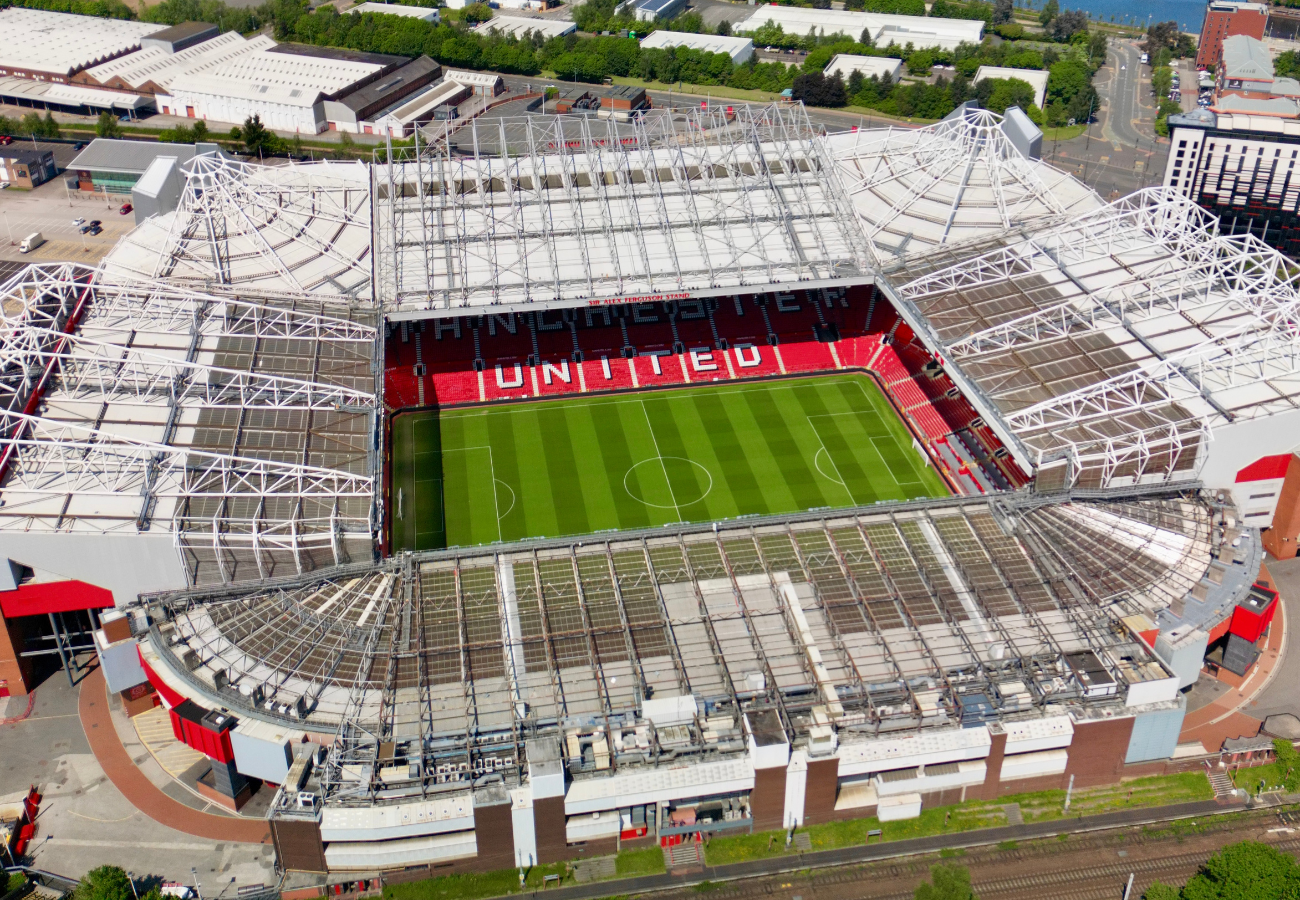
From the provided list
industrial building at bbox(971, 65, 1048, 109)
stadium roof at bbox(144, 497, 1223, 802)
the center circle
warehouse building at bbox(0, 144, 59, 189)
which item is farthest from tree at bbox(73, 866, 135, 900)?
industrial building at bbox(971, 65, 1048, 109)

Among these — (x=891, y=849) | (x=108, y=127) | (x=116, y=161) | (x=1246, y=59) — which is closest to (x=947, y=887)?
(x=891, y=849)

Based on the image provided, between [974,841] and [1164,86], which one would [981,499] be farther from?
[1164,86]

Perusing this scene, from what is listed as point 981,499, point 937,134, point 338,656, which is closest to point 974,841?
point 981,499

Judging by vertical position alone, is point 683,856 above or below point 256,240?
below

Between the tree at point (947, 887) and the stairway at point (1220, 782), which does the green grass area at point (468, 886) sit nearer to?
the tree at point (947, 887)

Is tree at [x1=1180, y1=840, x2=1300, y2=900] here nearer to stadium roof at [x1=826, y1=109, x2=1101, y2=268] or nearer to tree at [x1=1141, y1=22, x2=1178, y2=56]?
stadium roof at [x1=826, y1=109, x2=1101, y2=268]

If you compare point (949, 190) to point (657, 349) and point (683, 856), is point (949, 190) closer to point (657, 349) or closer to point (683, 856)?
point (657, 349)
